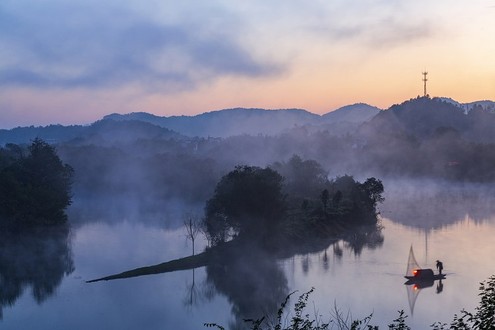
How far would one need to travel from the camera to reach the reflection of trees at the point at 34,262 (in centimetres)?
3600

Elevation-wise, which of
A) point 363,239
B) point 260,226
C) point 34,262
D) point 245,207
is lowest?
point 34,262

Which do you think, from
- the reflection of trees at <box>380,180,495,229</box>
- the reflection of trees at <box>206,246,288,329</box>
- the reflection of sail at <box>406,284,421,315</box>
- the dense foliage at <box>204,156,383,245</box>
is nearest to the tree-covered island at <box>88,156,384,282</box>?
the dense foliage at <box>204,156,383,245</box>

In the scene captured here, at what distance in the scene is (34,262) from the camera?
43688 mm

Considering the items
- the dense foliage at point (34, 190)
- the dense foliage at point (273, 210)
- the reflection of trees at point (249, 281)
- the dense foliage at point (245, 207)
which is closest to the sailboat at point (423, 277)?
the reflection of trees at point (249, 281)

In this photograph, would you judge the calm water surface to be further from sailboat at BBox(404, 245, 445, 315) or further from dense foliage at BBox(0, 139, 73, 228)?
dense foliage at BBox(0, 139, 73, 228)

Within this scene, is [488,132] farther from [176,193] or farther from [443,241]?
[443,241]

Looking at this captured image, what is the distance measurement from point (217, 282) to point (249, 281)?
222 centimetres

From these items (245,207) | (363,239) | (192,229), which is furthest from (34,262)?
(363,239)

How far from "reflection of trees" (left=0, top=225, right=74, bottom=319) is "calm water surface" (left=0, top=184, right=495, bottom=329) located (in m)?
0.08

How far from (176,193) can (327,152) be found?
62.9 m

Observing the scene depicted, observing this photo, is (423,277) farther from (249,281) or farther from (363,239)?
(363,239)

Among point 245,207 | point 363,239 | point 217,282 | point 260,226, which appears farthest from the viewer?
point 363,239

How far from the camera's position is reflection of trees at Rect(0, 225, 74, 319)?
36.0 metres

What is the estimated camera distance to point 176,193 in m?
104
